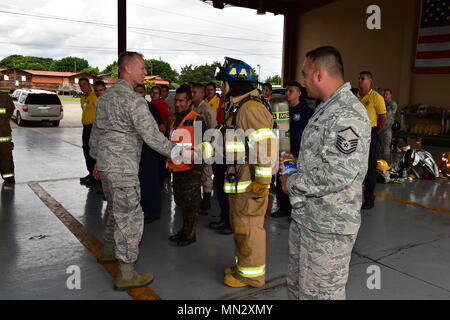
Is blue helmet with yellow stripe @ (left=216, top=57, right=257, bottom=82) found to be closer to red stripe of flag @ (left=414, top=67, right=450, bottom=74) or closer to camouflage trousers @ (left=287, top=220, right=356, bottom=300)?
camouflage trousers @ (left=287, top=220, right=356, bottom=300)

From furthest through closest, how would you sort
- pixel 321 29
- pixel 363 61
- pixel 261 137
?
pixel 321 29 → pixel 363 61 → pixel 261 137

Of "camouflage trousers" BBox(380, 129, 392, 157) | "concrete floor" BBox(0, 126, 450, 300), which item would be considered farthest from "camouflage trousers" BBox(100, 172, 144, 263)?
"camouflage trousers" BBox(380, 129, 392, 157)

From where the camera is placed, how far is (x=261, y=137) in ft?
9.85

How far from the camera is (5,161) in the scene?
6805mm

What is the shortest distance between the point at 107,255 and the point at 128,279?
0.62m

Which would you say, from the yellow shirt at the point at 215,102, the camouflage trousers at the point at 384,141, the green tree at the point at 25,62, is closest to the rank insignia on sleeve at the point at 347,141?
the yellow shirt at the point at 215,102

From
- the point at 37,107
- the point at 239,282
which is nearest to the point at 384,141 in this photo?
the point at 239,282

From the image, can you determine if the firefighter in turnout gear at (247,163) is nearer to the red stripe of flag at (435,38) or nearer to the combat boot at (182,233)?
the combat boot at (182,233)

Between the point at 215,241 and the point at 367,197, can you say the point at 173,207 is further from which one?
the point at 367,197

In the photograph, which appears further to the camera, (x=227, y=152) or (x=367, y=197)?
(x=367, y=197)

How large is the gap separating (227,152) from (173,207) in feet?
9.27

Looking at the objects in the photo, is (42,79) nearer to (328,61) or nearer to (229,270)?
(229,270)

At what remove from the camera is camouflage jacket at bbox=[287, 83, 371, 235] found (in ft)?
6.40
